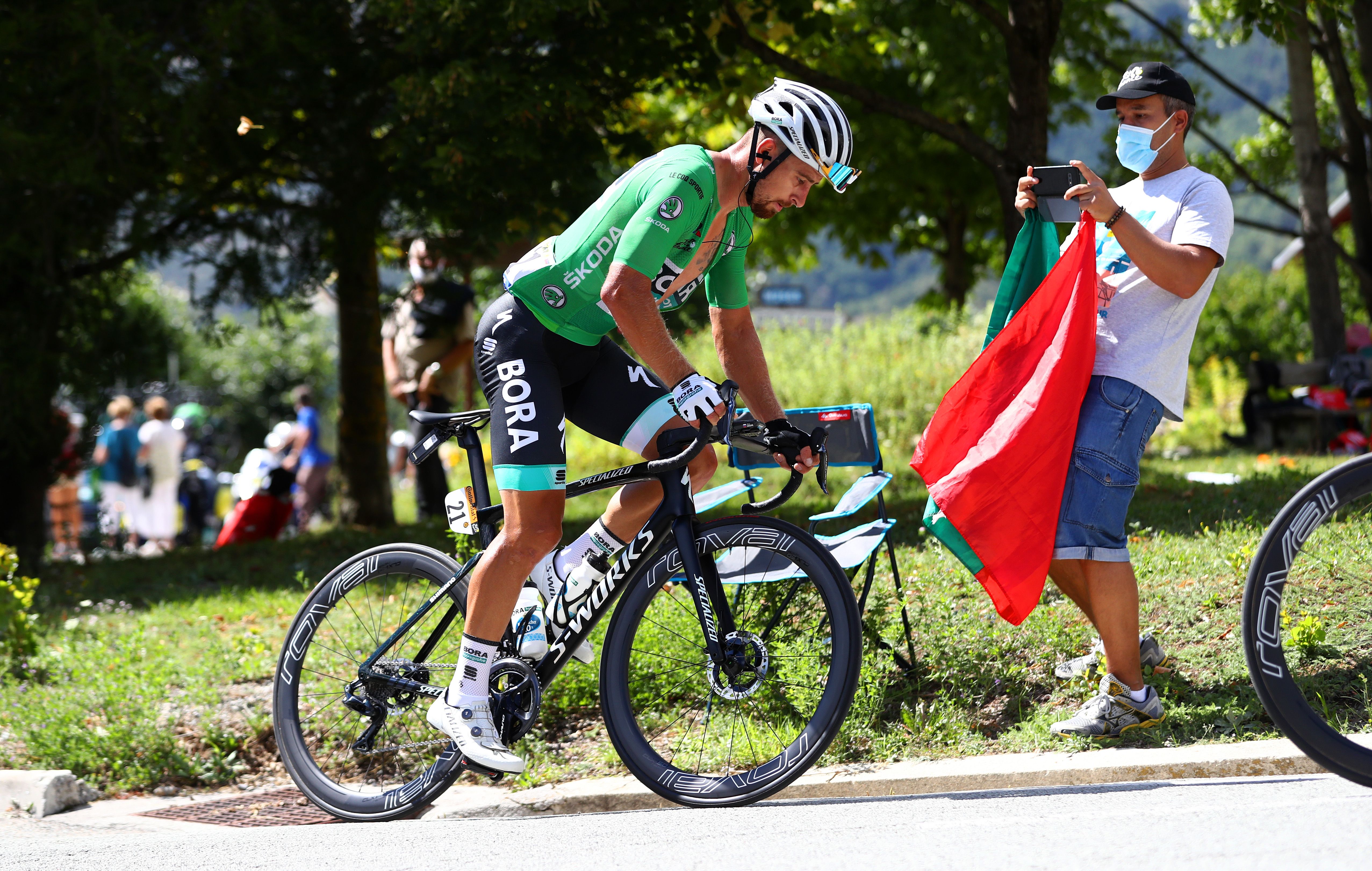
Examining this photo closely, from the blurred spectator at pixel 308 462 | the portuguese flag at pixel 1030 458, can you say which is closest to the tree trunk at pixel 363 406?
the blurred spectator at pixel 308 462

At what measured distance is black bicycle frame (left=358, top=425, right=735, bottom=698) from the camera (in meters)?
3.72

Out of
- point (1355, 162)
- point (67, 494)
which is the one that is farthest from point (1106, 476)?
point (67, 494)

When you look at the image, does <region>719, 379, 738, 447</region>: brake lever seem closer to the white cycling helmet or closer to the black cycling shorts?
the black cycling shorts

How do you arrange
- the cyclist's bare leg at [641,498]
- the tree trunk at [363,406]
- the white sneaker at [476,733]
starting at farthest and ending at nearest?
the tree trunk at [363,406] → the cyclist's bare leg at [641,498] → the white sneaker at [476,733]

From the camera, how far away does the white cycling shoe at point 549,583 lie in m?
4.00

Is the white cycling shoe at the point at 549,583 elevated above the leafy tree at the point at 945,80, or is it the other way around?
the leafy tree at the point at 945,80

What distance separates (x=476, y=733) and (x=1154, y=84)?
9.63ft

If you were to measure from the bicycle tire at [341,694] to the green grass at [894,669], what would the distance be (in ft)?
2.02

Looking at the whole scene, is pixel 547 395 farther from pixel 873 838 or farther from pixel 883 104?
pixel 883 104

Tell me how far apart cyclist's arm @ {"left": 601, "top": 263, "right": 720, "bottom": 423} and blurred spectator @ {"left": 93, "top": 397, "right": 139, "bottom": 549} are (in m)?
12.8

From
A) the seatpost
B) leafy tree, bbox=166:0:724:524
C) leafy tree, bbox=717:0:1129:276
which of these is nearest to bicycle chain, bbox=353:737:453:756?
the seatpost

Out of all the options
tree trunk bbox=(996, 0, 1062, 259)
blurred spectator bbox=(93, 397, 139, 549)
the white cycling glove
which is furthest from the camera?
blurred spectator bbox=(93, 397, 139, 549)

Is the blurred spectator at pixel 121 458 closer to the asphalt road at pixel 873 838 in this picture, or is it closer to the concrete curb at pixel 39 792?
the concrete curb at pixel 39 792

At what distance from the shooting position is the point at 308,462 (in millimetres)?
14695
